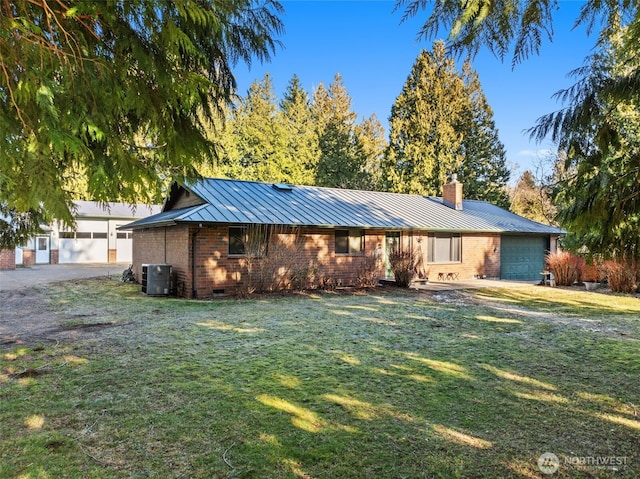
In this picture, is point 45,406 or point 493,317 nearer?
point 45,406

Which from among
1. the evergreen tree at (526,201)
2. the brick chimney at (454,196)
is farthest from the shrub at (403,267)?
the evergreen tree at (526,201)

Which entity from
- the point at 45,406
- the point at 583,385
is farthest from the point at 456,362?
the point at 45,406

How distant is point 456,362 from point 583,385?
150 cm

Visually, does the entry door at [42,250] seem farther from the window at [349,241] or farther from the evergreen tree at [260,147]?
the window at [349,241]

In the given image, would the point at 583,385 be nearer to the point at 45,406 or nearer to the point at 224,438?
the point at 224,438

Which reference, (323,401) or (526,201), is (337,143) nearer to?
(526,201)

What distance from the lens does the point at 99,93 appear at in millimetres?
2648

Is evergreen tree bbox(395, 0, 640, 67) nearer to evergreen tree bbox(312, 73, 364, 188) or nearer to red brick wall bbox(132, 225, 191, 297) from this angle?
red brick wall bbox(132, 225, 191, 297)

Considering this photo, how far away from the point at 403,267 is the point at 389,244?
6.96 feet

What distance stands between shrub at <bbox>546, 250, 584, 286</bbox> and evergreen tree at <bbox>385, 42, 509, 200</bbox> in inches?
624

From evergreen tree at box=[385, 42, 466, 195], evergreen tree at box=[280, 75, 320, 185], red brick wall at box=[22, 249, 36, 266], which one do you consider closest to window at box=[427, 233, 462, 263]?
evergreen tree at box=[385, 42, 466, 195]

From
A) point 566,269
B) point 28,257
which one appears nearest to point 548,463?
point 566,269

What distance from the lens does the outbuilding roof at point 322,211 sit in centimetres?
1360

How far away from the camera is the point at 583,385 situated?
4.91m
